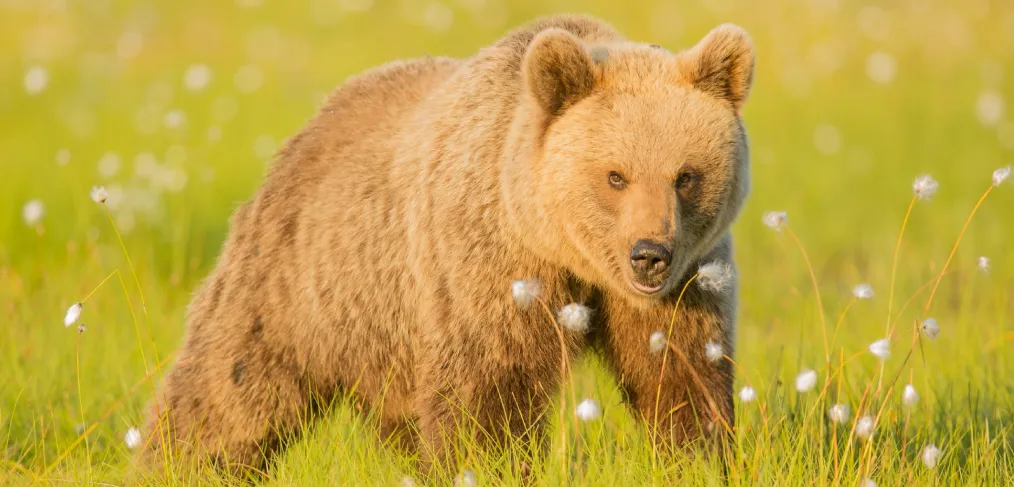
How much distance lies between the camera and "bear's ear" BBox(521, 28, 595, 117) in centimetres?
400

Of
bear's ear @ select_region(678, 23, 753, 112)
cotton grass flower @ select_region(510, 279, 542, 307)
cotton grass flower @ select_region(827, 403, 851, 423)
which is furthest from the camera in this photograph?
bear's ear @ select_region(678, 23, 753, 112)

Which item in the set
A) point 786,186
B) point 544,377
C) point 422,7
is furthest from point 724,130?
point 422,7

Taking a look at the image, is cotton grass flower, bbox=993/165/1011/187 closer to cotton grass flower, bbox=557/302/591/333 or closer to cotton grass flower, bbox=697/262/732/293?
cotton grass flower, bbox=697/262/732/293

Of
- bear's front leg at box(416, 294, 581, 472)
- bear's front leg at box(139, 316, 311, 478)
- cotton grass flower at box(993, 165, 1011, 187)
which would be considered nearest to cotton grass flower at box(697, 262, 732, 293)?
bear's front leg at box(416, 294, 581, 472)

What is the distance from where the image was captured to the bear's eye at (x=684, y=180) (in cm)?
389

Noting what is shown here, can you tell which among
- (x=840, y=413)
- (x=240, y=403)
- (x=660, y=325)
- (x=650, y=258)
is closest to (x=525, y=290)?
(x=650, y=258)

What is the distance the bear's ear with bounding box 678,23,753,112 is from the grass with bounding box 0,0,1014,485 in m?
0.76

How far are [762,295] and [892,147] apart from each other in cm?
364

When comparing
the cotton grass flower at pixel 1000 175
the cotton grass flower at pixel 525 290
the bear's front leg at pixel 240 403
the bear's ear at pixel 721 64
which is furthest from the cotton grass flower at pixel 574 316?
the bear's front leg at pixel 240 403

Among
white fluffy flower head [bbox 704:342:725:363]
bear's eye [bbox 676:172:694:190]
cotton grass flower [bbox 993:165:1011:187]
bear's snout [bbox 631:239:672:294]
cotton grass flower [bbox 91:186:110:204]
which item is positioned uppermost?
cotton grass flower [bbox 91:186:110:204]

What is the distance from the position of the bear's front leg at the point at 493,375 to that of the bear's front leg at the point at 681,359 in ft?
0.70

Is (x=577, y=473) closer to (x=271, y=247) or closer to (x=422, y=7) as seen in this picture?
(x=271, y=247)

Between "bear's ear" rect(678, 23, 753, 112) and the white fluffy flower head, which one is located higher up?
"bear's ear" rect(678, 23, 753, 112)

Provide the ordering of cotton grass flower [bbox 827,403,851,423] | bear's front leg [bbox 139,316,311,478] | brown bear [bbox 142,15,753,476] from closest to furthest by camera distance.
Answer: cotton grass flower [bbox 827,403,851,423] → brown bear [bbox 142,15,753,476] → bear's front leg [bbox 139,316,311,478]
